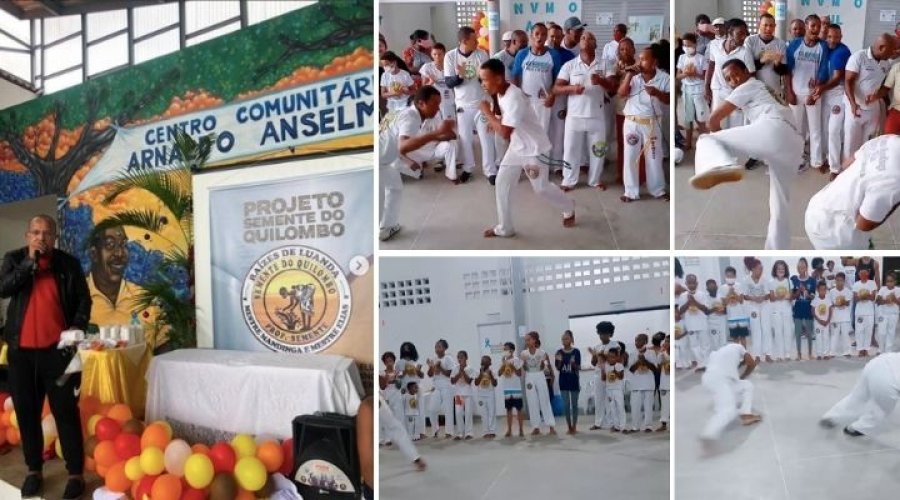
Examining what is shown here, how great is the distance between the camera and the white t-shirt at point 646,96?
300 centimetres

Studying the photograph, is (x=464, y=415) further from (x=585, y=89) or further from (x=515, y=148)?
(x=585, y=89)

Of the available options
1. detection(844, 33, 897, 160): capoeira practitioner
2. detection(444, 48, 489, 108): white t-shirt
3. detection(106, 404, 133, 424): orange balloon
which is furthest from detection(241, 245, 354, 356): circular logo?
detection(844, 33, 897, 160): capoeira practitioner

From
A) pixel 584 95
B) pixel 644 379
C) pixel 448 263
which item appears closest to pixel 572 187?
pixel 584 95

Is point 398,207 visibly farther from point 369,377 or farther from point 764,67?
point 764,67

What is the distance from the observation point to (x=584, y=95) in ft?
10.1

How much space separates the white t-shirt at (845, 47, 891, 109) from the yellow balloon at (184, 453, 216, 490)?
2.80m

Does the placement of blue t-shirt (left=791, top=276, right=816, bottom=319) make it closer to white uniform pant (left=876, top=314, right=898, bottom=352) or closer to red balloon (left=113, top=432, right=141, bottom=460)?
white uniform pant (left=876, top=314, right=898, bottom=352)

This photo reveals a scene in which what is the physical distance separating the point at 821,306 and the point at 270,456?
86.6 inches

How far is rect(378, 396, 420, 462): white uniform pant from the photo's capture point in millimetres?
3168

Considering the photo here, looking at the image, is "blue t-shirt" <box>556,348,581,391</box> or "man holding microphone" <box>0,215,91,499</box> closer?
"blue t-shirt" <box>556,348,581,391</box>

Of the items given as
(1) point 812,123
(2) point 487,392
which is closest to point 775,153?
(1) point 812,123

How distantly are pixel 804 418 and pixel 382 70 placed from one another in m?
2.12

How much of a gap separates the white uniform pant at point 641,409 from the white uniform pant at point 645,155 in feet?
2.52

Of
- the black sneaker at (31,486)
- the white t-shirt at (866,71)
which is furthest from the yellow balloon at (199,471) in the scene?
the white t-shirt at (866,71)
